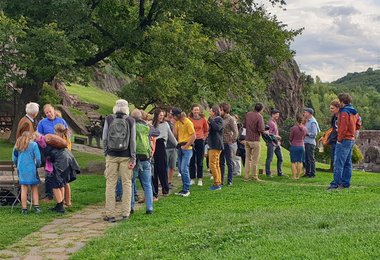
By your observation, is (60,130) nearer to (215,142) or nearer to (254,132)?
(215,142)

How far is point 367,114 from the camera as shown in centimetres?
12450

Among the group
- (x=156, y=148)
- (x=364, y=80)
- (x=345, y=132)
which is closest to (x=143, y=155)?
(x=156, y=148)

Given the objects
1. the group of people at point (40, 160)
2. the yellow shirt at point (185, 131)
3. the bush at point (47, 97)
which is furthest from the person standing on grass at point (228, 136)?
the bush at point (47, 97)

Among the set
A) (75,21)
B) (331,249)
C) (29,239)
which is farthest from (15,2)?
(331,249)

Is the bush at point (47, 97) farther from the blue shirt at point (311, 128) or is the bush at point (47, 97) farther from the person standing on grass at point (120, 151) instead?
the person standing on grass at point (120, 151)

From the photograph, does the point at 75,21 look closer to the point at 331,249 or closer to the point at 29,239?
the point at 29,239

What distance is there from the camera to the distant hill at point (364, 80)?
573ft

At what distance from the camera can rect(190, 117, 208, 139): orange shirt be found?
42.3ft

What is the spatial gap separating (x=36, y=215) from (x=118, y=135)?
2249mm

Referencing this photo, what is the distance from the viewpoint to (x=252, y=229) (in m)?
7.29

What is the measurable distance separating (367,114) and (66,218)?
12223 cm

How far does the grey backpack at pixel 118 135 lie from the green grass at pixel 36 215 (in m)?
1.74

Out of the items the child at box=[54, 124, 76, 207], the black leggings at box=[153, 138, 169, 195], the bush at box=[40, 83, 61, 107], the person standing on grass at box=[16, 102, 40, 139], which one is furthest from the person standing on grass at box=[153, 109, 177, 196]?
the bush at box=[40, 83, 61, 107]

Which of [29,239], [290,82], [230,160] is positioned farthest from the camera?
[290,82]
